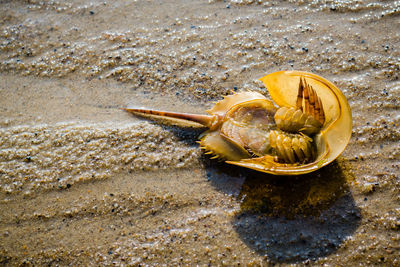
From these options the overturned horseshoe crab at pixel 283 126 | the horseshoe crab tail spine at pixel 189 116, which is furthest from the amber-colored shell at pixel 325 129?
the horseshoe crab tail spine at pixel 189 116

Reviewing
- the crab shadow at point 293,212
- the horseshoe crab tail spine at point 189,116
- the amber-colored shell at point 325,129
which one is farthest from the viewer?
the horseshoe crab tail spine at point 189,116

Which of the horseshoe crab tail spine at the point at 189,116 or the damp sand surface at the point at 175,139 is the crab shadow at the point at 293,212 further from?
the horseshoe crab tail spine at the point at 189,116

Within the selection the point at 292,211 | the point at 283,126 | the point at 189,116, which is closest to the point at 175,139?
the point at 189,116

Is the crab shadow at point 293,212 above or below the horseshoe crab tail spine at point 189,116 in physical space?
below

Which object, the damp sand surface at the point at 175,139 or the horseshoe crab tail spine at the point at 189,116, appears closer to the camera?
the damp sand surface at the point at 175,139

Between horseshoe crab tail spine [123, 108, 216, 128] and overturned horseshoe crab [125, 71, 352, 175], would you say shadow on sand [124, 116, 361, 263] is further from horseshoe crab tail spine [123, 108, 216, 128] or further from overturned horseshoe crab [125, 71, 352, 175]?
horseshoe crab tail spine [123, 108, 216, 128]

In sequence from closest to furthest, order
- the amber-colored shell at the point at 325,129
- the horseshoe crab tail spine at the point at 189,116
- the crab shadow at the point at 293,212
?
the amber-colored shell at the point at 325,129 < the crab shadow at the point at 293,212 < the horseshoe crab tail spine at the point at 189,116

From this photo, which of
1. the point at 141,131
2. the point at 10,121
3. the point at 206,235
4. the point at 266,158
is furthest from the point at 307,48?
the point at 10,121

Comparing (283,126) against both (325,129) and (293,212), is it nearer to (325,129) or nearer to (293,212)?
(325,129)
